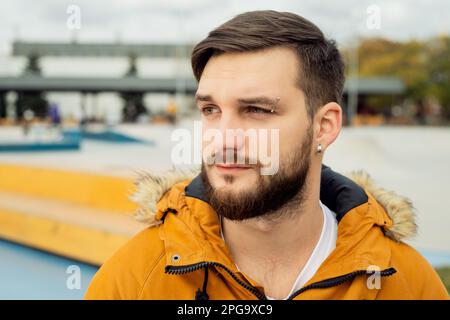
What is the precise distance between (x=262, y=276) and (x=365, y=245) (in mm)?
356

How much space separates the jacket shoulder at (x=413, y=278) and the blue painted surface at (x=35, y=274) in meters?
3.41

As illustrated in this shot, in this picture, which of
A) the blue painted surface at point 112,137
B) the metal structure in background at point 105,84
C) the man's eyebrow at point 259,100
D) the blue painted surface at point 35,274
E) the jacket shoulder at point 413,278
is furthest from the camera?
the metal structure in background at point 105,84

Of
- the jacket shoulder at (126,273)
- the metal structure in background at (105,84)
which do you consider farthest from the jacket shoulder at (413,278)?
the metal structure in background at (105,84)

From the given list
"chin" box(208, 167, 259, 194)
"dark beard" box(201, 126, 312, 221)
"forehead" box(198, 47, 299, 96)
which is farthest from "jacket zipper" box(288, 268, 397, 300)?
"forehead" box(198, 47, 299, 96)

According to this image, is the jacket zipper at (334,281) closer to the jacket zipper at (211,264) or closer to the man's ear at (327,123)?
the jacket zipper at (211,264)

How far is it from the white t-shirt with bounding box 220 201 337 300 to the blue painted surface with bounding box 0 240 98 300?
3195mm

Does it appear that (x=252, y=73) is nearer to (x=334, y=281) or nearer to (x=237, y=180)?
(x=237, y=180)

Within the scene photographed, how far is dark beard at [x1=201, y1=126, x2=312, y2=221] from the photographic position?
170 cm

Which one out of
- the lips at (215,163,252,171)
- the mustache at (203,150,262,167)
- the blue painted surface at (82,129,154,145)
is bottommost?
the blue painted surface at (82,129,154,145)

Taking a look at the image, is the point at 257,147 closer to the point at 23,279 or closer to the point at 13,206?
the point at 23,279

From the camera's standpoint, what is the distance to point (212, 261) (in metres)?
1.71

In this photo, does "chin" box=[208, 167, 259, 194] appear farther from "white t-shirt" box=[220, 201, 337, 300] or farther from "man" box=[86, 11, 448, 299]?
"white t-shirt" box=[220, 201, 337, 300]

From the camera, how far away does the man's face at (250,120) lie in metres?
1.69
